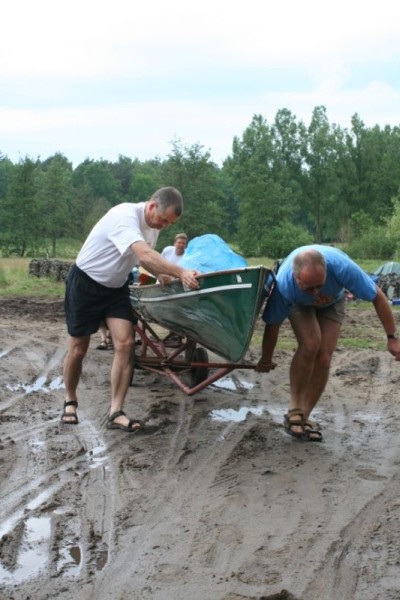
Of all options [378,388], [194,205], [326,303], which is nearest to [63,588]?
[326,303]

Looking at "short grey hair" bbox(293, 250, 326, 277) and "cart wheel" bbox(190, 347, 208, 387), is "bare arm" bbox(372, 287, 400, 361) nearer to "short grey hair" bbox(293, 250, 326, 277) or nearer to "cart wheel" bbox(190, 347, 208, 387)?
"short grey hair" bbox(293, 250, 326, 277)

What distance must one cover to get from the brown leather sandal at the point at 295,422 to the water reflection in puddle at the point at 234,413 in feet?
2.54

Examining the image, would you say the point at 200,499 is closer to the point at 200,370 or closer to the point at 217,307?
the point at 217,307

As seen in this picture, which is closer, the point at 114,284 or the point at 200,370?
the point at 114,284

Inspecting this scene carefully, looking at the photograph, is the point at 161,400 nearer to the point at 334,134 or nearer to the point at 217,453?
the point at 217,453

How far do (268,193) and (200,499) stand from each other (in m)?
60.5

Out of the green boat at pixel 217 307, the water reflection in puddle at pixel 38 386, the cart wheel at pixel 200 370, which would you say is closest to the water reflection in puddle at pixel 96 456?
the green boat at pixel 217 307

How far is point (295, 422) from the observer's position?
20.5ft

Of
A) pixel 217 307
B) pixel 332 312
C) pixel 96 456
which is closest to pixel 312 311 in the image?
pixel 332 312

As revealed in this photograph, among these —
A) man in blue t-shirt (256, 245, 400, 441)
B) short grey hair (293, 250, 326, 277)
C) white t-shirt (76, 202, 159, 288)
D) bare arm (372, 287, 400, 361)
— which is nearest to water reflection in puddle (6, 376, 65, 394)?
white t-shirt (76, 202, 159, 288)

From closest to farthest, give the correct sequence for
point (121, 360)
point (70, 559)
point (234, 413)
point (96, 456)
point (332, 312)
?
point (70, 559) < point (96, 456) < point (332, 312) < point (121, 360) < point (234, 413)

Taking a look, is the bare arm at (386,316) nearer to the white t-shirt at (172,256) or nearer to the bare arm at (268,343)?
the bare arm at (268,343)

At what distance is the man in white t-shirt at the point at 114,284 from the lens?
616 centimetres

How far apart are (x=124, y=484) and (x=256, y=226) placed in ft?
192
